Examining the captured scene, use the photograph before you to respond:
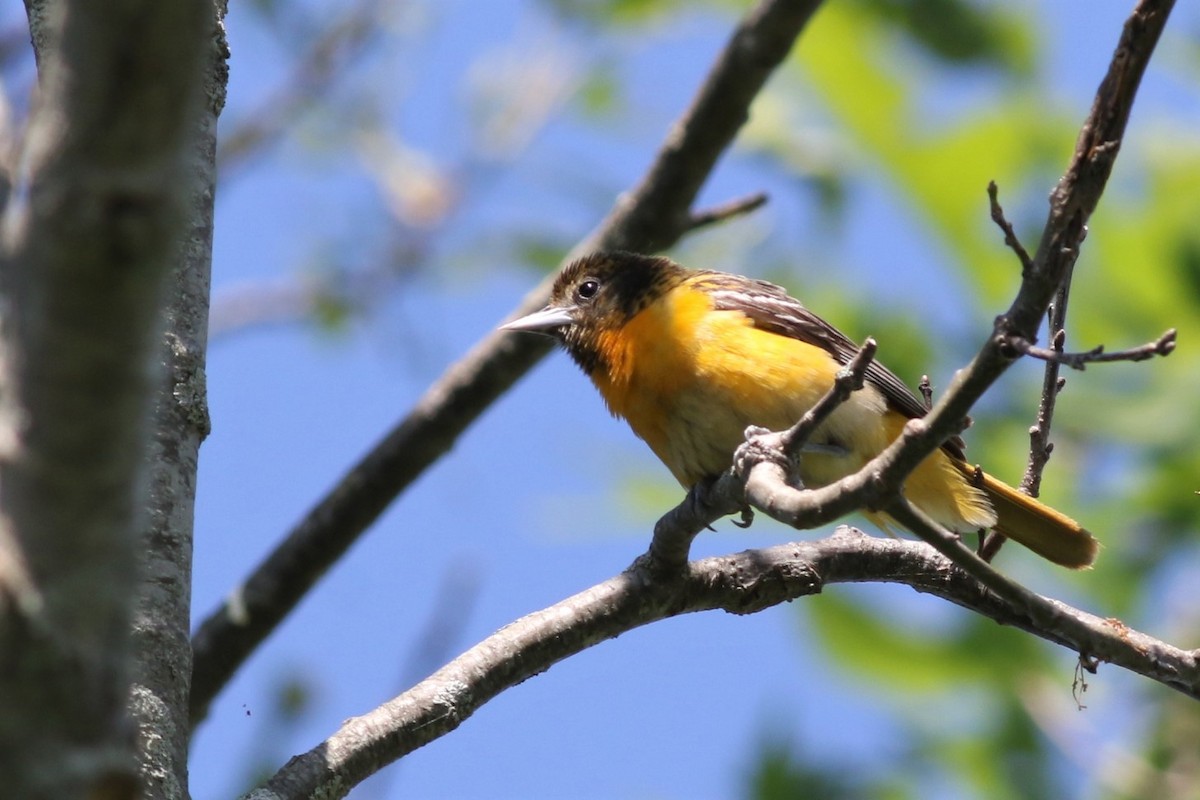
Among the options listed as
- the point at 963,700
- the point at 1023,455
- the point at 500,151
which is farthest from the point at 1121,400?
the point at 500,151

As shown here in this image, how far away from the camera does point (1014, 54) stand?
7.69 metres

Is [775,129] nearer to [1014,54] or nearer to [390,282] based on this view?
[1014,54]

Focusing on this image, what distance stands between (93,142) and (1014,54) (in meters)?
7.19

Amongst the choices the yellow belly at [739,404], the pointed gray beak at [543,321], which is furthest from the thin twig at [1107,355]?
the pointed gray beak at [543,321]

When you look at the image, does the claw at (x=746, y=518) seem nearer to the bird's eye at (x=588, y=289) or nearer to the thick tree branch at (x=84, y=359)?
the bird's eye at (x=588, y=289)

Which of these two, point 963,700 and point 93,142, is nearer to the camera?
point 93,142

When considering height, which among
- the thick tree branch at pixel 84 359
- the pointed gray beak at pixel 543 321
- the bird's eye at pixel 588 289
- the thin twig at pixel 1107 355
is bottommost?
the thick tree branch at pixel 84 359

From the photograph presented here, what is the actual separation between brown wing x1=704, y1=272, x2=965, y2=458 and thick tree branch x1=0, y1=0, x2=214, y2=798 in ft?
13.5

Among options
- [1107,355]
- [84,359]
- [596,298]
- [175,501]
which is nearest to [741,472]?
[1107,355]

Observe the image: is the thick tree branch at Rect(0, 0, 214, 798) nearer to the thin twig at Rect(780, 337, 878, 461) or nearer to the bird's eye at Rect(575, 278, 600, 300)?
the thin twig at Rect(780, 337, 878, 461)

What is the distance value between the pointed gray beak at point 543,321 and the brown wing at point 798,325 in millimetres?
609

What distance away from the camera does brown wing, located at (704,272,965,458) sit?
5.31 metres

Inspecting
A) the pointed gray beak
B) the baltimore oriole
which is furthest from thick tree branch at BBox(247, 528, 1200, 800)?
the pointed gray beak

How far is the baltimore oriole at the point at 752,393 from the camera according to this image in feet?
15.9
